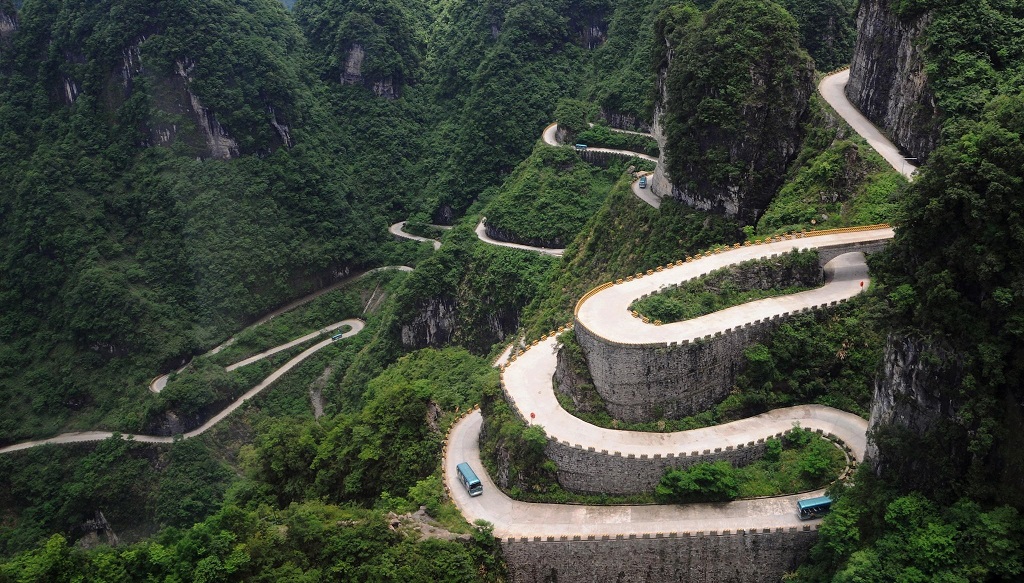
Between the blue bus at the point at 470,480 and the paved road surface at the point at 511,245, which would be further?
the paved road surface at the point at 511,245

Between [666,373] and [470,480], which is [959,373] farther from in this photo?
[470,480]

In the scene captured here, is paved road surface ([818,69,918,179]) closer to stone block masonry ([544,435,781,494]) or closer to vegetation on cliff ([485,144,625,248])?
stone block masonry ([544,435,781,494])

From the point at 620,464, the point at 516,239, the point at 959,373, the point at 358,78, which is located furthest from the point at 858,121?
the point at 358,78

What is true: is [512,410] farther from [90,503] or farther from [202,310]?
[202,310]

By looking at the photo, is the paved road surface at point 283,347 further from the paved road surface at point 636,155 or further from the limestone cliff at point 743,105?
the limestone cliff at point 743,105

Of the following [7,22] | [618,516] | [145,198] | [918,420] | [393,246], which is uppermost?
[7,22]

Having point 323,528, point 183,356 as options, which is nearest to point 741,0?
point 323,528

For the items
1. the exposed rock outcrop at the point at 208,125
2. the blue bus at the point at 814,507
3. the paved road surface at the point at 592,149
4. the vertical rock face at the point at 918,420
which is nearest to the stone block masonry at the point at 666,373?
the blue bus at the point at 814,507
